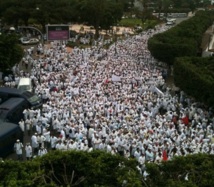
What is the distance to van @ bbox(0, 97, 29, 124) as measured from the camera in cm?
2033

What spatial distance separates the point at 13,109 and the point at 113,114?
16.8ft

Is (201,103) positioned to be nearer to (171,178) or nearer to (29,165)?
(171,178)

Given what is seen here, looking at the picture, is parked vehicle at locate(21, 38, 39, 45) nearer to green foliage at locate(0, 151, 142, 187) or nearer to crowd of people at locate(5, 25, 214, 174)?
crowd of people at locate(5, 25, 214, 174)

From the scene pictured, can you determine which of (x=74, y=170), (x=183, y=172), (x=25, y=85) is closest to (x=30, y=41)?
(x=25, y=85)

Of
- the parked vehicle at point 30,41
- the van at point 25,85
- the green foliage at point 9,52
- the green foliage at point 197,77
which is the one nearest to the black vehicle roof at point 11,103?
the van at point 25,85

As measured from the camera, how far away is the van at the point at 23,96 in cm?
2280

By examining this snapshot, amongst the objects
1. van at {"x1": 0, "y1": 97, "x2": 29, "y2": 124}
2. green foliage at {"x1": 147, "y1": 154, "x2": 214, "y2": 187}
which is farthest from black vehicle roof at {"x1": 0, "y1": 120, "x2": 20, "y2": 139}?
green foliage at {"x1": 147, "y1": 154, "x2": 214, "y2": 187}

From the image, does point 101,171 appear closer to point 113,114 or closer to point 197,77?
point 113,114

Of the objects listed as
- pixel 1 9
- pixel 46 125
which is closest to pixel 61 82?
pixel 46 125

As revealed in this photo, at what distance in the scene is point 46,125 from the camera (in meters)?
20.2

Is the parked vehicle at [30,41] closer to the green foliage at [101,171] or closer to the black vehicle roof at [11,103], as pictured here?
the black vehicle roof at [11,103]

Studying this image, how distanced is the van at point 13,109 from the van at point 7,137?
6.88ft

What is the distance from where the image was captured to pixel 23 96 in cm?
2273

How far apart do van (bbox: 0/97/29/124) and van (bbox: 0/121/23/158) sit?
6.88 ft
